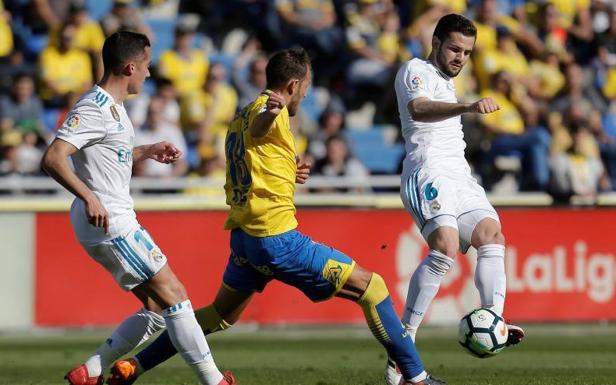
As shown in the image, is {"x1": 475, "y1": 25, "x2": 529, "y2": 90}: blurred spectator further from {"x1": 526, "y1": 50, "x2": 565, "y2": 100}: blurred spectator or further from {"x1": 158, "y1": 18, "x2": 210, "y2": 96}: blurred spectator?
{"x1": 158, "y1": 18, "x2": 210, "y2": 96}: blurred spectator

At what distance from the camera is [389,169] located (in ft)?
54.5

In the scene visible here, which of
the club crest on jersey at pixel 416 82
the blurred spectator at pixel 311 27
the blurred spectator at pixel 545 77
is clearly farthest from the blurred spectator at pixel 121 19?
the club crest on jersey at pixel 416 82

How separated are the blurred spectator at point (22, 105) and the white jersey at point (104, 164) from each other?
8098 millimetres

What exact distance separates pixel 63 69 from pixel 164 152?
8.48 meters

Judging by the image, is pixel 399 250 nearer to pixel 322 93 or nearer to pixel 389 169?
pixel 389 169

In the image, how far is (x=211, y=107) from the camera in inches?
635

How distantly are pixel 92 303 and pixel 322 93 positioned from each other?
16.5 feet

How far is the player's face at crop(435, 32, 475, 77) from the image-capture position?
8.59m

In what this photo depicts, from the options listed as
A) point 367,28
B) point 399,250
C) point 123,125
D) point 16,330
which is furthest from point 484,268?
point 367,28

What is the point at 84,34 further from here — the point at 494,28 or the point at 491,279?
the point at 491,279

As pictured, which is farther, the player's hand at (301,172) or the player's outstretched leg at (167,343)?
the player's hand at (301,172)

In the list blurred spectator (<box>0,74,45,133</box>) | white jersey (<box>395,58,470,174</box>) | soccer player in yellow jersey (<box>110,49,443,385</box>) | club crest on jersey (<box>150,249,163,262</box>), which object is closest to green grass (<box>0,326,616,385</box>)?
soccer player in yellow jersey (<box>110,49,443,385</box>)

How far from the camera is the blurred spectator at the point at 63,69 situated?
15.8m

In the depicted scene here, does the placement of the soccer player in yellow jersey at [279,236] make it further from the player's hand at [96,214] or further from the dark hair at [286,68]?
the player's hand at [96,214]
